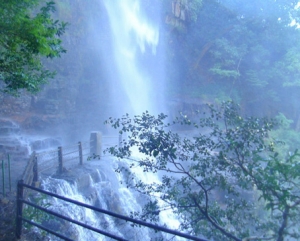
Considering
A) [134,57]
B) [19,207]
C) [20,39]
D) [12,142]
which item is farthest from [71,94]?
[19,207]

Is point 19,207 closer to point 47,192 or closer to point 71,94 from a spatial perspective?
point 47,192

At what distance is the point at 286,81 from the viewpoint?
1777 cm

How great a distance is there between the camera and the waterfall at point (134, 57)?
20438 millimetres

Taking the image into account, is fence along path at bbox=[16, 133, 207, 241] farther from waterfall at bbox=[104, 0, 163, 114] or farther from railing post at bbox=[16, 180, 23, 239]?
waterfall at bbox=[104, 0, 163, 114]

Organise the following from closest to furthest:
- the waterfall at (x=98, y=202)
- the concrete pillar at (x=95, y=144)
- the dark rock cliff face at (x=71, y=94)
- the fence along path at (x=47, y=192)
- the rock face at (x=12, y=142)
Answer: the fence along path at (x=47, y=192) < the waterfall at (x=98, y=202) < the concrete pillar at (x=95, y=144) < the rock face at (x=12, y=142) < the dark rock cliff face at (x=71, y=94)

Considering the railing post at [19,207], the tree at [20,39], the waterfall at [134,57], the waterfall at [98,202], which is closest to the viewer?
the railing post at [19,207]

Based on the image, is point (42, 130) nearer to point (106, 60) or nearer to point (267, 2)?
point (106, 60)

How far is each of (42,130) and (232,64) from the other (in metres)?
12.4

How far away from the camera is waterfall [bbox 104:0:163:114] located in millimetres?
20438

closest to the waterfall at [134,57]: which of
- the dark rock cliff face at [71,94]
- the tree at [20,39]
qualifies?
the dark rock cliff face at [71,94]

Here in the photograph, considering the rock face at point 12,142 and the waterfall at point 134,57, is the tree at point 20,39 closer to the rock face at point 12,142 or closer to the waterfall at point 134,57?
the rock face at point 12,142

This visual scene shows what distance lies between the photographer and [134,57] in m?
21.4

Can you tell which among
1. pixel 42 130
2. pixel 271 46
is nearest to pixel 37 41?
pixel 42 130

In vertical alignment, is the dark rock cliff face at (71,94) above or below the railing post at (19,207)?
above
